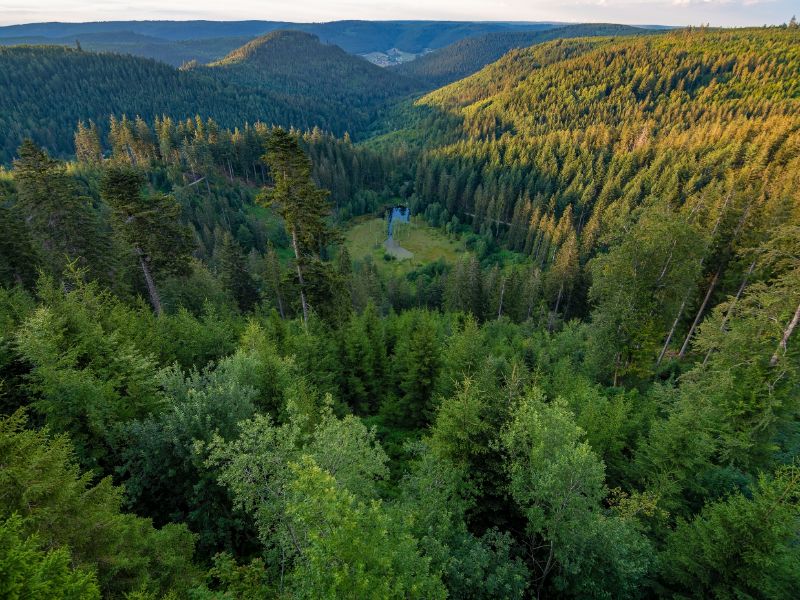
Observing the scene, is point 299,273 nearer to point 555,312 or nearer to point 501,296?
point 501,296

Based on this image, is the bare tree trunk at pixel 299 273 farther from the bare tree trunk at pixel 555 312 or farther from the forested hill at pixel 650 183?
the bare tree trunk at pixel 555 312

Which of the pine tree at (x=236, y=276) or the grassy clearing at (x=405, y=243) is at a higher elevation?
the pine tree at (x=236, y=276)

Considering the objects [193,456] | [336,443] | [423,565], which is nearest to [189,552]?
[193,456]

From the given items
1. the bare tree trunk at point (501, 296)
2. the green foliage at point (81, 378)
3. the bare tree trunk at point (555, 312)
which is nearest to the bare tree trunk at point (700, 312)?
the bare tree trunk at point (555, 312)

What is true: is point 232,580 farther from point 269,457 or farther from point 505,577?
point 505,577

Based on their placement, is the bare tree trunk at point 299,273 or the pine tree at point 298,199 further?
the bare tree trunk at point 299,273

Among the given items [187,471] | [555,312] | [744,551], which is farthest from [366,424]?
[555,312]
